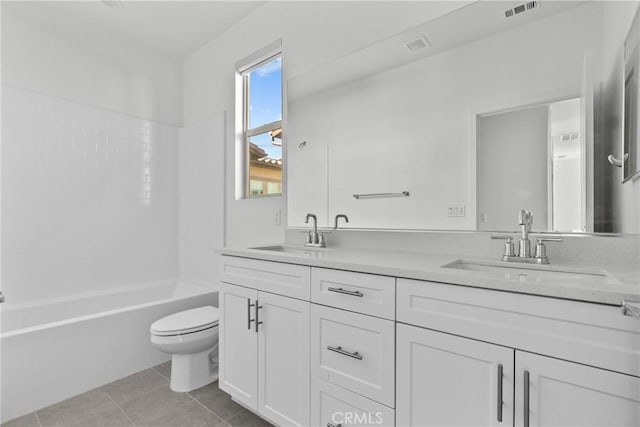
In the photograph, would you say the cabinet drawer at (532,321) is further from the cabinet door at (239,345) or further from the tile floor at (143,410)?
the tile floor at (143,410)

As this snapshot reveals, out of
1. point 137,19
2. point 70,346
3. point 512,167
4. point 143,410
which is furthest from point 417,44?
point 70,346

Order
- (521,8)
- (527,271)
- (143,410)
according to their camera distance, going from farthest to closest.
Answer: (143,410)
(521,8)
(527,271)

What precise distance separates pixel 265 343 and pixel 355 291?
24.2 inches

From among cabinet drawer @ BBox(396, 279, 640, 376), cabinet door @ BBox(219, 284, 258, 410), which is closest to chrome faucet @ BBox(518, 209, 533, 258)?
cabinet drawer @ BBox(396, 279, 640, 376)

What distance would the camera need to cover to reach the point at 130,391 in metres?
2.03

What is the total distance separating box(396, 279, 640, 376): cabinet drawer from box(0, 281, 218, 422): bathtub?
200 cm

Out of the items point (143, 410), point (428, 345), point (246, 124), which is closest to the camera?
point (428, 345)

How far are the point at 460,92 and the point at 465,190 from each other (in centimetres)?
46

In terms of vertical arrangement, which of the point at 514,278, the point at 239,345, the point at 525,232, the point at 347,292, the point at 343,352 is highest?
the point at 525,232

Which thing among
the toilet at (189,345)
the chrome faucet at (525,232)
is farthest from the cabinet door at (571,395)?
the toilet at (189,345)

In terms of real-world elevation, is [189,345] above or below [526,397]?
below

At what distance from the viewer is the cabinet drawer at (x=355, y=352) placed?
115 centimetres

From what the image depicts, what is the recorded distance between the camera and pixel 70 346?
1.98 meters

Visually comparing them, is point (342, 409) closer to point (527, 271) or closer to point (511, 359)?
point (511, 359)
